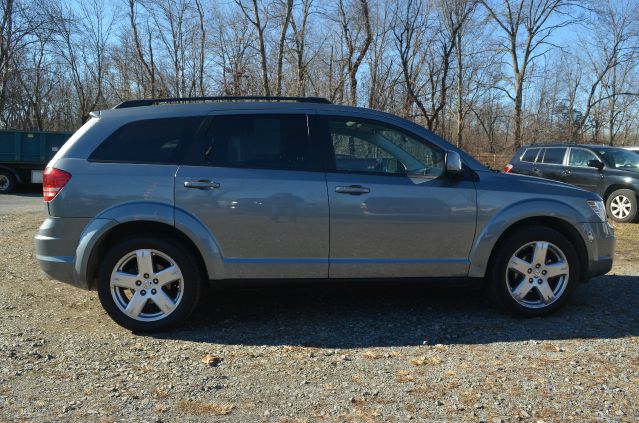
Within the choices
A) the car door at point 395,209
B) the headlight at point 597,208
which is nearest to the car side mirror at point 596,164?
the headlight at point 597,208

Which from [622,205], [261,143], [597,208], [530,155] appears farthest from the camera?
[530,155]

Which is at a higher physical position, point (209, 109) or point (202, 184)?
point (209, 109)

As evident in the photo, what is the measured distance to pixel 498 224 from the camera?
4391 millimetres

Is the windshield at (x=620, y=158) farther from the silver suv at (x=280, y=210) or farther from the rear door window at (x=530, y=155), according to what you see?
the silver suv at (x=280, y=210)

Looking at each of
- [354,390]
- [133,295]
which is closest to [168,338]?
[133,295]

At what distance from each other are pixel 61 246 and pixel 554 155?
1134cm

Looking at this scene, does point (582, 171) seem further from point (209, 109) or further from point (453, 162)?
point (209, 109)

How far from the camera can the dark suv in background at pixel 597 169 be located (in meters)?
11.1

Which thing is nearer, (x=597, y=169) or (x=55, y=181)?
(x=55, y=181)

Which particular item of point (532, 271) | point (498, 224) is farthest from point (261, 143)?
point (532, 271)

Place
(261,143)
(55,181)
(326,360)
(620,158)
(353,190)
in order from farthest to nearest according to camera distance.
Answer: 1. (620,158)
2. (261,143)
3. (353,190)
4. (55,181)
5. (326,360)

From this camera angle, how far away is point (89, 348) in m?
3.89

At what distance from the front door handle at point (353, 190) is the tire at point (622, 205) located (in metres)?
9.22

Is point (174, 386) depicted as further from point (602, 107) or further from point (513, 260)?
point (602, 107)
